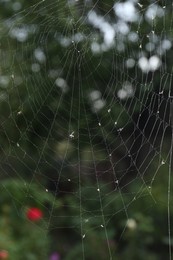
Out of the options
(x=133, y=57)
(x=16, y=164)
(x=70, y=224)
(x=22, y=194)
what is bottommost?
(x=70, y=224)

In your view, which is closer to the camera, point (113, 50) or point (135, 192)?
point (113, 50)

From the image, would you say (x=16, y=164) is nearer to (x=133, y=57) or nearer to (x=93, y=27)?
(x=133, y=57)

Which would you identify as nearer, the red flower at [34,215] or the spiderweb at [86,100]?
the red flower at [34,215]

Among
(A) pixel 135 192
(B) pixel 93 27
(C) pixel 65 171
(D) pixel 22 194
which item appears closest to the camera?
(B) pixel 93 27

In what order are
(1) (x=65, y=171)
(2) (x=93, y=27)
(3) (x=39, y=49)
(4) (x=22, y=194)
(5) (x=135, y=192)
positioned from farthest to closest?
(1) (x=65, y=171), (5) (x=135, y=192), (3) (x=39, y=49), (4) (x=22, y=194), (2) (x=93, y=27)

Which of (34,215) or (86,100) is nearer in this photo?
(34,215)

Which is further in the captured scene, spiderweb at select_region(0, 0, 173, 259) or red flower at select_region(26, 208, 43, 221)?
spiderweb at select_region(0, 0, 173, 259)

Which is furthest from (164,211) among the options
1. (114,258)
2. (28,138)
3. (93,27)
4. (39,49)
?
(93,27)

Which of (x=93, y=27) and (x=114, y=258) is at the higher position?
(x=93, y=27)
